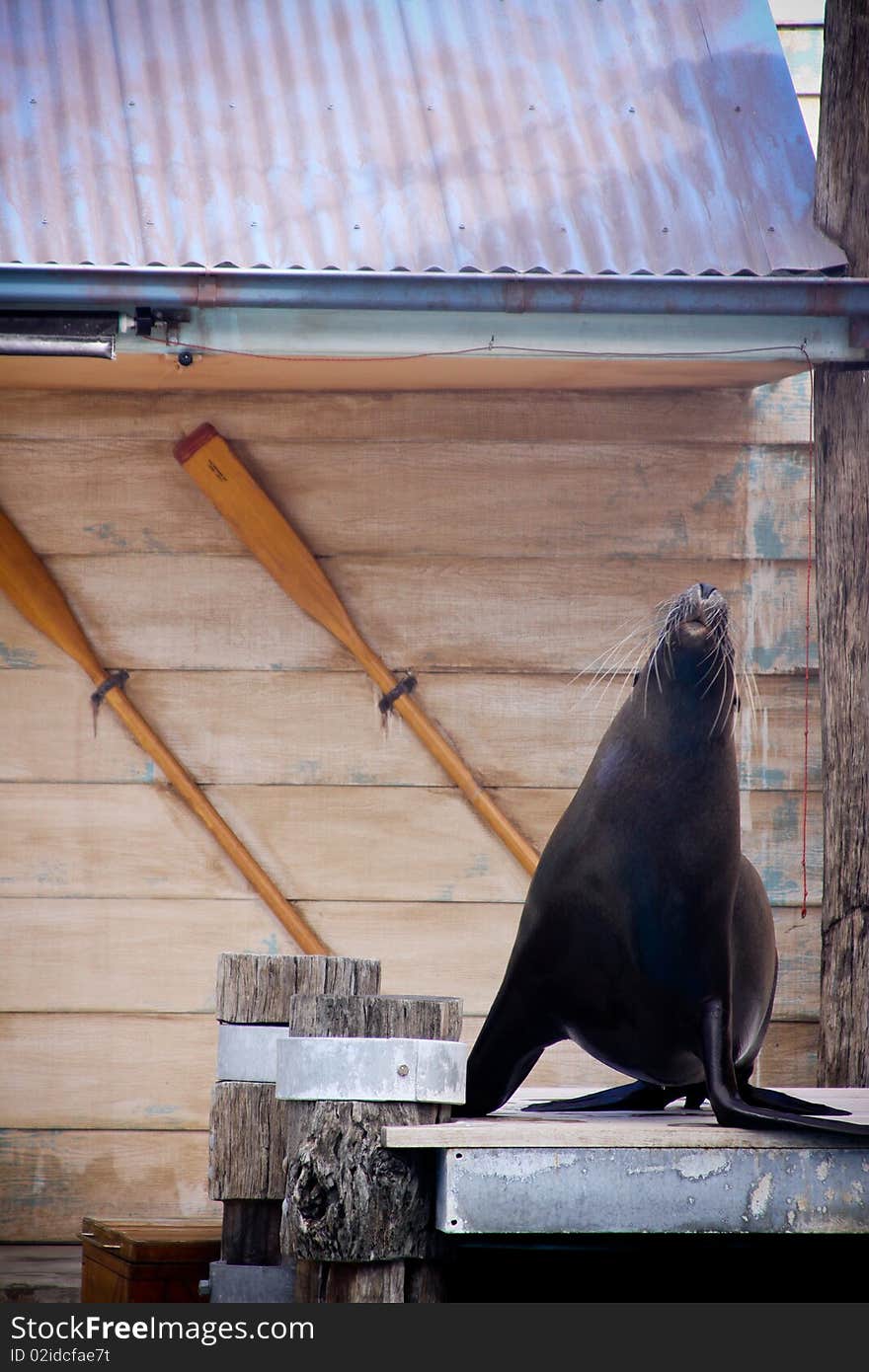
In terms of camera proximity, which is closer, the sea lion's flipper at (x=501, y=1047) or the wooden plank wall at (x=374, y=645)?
the sea lion's flipper at (x=501, y=1047)

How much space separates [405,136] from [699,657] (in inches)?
81.7

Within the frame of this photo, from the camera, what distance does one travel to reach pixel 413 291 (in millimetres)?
3596

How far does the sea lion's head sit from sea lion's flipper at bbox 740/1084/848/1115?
2.10 feet

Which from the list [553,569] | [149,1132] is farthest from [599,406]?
[149,1132]

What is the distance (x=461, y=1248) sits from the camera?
2635mm

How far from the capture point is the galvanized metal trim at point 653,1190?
243cm

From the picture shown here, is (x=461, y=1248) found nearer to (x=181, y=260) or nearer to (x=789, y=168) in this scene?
(x=181, y=260)

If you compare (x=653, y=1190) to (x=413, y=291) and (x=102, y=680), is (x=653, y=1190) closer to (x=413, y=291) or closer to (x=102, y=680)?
(x=413, y=291)

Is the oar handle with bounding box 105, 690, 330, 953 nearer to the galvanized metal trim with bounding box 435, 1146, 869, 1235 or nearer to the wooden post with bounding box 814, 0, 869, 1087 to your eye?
the wooden post with bounding box 814, 0, 869, 1087

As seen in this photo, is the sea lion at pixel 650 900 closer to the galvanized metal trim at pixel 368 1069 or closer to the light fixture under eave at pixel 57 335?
the galvanized metal trim at pixel 368 1069

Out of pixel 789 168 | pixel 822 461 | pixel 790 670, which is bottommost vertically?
pixel 790 670

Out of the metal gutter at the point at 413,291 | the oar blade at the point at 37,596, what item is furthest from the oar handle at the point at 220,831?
the metal gutter at the point at 413,291

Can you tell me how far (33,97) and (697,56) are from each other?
72.4 inches

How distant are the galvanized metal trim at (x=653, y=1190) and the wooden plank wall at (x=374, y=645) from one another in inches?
83.6
